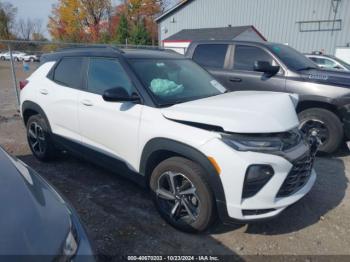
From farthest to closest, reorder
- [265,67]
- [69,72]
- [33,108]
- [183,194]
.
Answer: [265,67] → [33,108] → [69,72] → [183,194]

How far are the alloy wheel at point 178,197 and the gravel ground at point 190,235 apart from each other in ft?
0.60

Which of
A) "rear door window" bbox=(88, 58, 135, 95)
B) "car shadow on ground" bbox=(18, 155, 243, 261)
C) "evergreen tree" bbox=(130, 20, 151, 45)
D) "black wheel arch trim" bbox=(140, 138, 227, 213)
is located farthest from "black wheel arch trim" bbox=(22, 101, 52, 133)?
"evergreen tree" bbox=(130, 20, 151, 45)

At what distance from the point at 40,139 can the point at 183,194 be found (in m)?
2.80

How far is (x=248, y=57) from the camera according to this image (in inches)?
235

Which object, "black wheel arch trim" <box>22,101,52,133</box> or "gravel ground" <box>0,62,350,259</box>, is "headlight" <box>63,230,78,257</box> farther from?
"black wheel arch trim" <box>22,101,52,133</box>

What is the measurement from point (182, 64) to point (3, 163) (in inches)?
94.8

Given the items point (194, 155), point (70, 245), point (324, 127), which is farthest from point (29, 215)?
point (324, 127)

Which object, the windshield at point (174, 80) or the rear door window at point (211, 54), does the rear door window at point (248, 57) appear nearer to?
the rear door window at point (211, 54)

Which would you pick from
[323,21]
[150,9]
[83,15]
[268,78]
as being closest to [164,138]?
[268,78]

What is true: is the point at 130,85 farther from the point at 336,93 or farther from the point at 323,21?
the point at 323,21

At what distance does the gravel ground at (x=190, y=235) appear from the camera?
2789 millimetres

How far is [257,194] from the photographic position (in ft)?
8.25

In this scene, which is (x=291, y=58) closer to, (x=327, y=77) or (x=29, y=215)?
(x=327, y=77)

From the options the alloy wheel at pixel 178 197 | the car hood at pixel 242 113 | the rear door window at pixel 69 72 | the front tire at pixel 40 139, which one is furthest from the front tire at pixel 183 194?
the front tire at pixel 40 139
